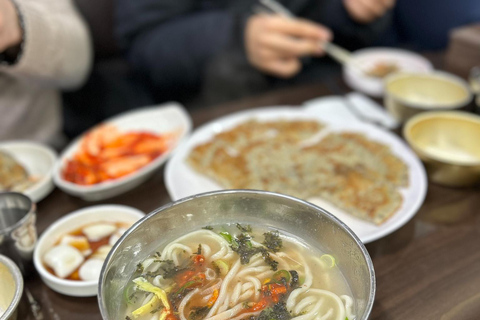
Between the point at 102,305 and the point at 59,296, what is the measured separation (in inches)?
22.5

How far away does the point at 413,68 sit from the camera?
8.53ft

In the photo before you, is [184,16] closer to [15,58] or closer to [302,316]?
[15,58]

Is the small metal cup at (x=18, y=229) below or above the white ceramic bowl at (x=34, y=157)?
above

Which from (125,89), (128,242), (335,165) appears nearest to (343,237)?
(128,242)

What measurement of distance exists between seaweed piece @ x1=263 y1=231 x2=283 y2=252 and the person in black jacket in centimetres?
162

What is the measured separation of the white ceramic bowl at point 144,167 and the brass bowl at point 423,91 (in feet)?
3.37

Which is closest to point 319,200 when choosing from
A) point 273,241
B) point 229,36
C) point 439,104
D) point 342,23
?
point 273,241

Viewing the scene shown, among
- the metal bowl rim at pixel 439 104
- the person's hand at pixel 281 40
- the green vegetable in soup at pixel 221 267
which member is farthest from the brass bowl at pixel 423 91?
the green vegetable in soup at pixel 221 267

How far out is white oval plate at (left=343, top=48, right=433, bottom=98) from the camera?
2.34 meters

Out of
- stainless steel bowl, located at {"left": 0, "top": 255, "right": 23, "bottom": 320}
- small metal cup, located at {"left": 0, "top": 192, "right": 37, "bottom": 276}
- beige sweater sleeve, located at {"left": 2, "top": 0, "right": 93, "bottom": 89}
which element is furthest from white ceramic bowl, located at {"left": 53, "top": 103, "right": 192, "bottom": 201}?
stainless steel bowl, located at {"left": 0, "top": 255, "right": 23, "bottom": 320}

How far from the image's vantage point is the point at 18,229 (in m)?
1.20

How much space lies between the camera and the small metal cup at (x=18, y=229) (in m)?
1.19

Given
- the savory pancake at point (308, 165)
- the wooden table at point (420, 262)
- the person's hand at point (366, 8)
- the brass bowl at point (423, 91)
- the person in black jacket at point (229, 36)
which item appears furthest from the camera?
the person's hand at point (366, 8)

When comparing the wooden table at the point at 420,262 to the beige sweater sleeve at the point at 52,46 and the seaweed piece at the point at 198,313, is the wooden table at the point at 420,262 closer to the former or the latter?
the seaweed piece at the point at 198,313
